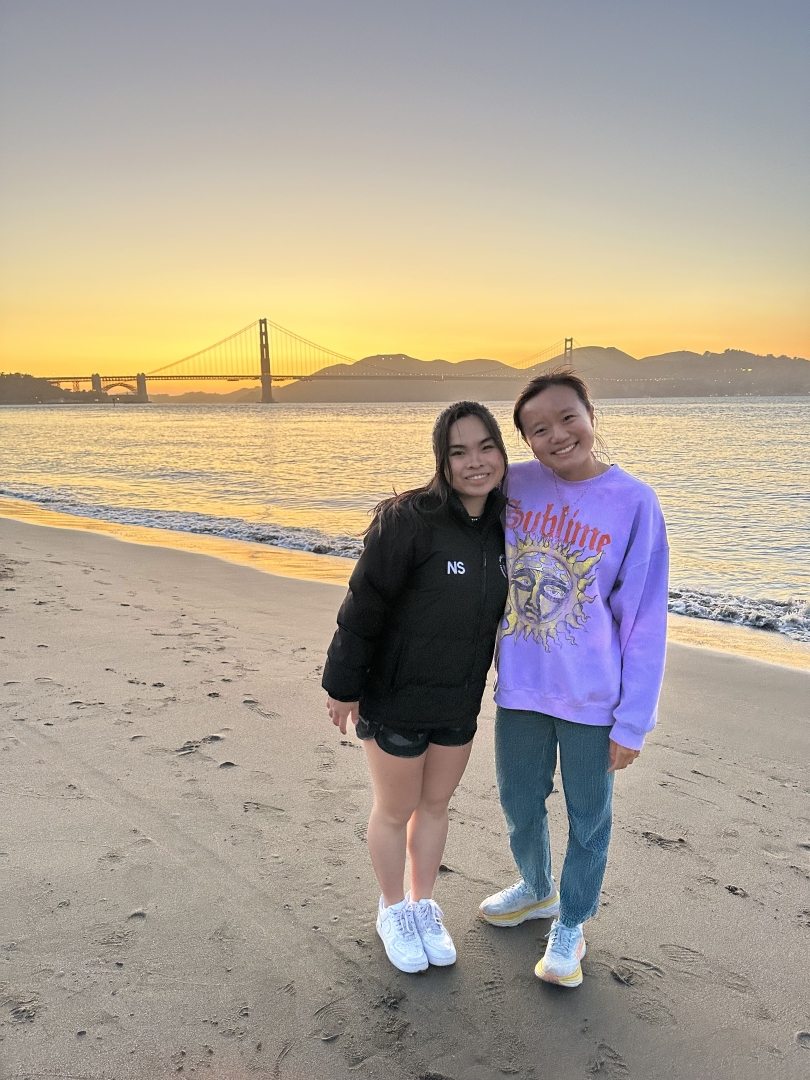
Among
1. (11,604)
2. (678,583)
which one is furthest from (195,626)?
(678,583)

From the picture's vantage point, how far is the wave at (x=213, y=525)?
26.2 ft

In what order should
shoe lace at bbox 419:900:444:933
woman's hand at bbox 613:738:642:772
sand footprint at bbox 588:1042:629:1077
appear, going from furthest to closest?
shoe lace at bbox 419:900:444:933 < woman's hand at bbox 613:738:642:772 < sand footprint at bbox 588:1042:629:1077

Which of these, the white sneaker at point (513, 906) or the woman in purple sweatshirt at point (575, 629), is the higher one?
the woman in purple sweatshirt at point (575, 629)

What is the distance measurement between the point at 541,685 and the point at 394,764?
387mm

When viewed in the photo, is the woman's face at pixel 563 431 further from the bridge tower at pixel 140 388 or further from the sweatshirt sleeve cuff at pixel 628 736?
the bridge tower at pixel 140 388

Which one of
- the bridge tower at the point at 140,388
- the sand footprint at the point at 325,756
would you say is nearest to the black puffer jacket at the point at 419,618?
the sand footprint at the point at 325,756

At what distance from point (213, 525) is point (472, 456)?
833cm

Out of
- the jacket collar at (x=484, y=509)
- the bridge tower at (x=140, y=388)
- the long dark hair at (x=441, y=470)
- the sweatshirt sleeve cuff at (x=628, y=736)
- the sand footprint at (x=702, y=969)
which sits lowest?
the sand footprint at (x=702, y=969)

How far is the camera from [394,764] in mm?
1644

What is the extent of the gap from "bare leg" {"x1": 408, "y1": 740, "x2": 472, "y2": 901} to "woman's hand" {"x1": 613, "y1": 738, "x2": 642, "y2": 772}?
326 mm

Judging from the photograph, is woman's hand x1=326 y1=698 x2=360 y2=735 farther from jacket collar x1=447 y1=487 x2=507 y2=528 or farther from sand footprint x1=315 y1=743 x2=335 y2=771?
sand footprint x1=315 y1=743 x2=335 y2=771

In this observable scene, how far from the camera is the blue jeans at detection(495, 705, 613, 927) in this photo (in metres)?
1.59

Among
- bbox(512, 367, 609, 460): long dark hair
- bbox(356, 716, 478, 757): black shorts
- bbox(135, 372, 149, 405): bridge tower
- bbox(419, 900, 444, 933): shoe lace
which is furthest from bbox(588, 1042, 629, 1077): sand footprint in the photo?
bbox(135, 372, 149, 405): bridge tower

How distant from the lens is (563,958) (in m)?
1.65
